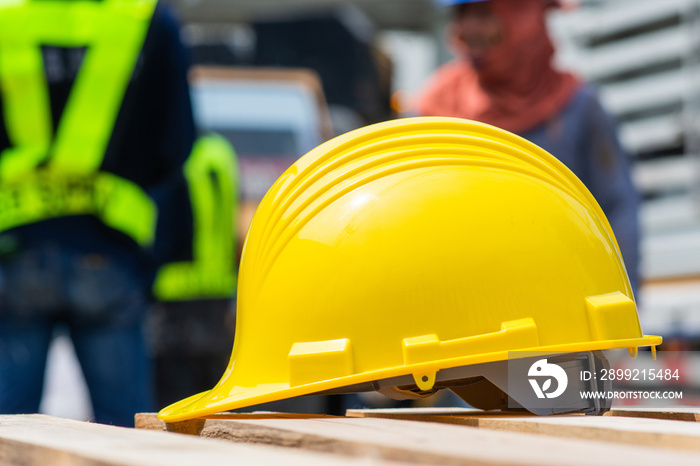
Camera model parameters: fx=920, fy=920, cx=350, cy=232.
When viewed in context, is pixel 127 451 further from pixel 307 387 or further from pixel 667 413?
pixel 667 413

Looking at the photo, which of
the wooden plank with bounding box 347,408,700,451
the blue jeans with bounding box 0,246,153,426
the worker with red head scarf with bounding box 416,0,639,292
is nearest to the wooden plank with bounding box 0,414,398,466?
the wooden plank with bounding box 347,408,700,451

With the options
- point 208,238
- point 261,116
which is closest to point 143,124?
point 208,238

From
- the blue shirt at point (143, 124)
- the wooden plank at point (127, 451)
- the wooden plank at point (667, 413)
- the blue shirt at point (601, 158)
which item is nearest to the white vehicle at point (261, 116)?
the blue shirt at point (601, 158)

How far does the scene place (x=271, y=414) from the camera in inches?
66.1

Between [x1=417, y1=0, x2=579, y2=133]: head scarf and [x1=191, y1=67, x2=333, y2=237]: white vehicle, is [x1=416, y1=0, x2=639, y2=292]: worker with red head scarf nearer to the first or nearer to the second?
[x1=417, y1=0, x2=579, y2=133]: head scarf

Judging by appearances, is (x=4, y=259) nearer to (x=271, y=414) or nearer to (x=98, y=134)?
(x=98, y=134)

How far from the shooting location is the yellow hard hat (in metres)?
1.55

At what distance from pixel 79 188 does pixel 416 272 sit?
131 cm

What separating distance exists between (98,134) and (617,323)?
1.55 m

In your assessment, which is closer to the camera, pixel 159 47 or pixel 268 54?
pixel 159 47

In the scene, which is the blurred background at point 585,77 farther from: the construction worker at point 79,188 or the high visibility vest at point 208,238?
the construction worker at point 79,188

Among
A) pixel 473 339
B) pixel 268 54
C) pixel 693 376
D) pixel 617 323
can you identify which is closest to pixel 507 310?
pixel 473 339

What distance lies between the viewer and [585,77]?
879 cm

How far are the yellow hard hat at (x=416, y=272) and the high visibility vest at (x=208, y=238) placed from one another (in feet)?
13.0
